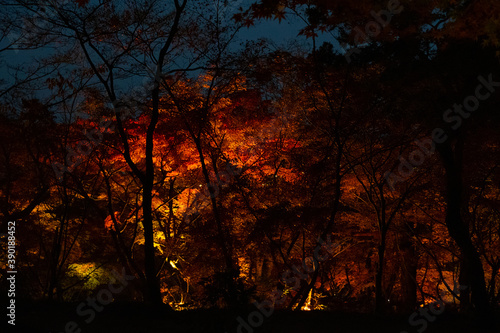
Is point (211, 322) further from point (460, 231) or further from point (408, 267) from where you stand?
point (408, 267)

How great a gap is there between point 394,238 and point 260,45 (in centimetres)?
980

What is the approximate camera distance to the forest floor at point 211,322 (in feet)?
20.7

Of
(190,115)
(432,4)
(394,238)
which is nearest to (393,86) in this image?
(432,4)

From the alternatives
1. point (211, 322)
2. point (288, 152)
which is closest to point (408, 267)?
point (288, 152)

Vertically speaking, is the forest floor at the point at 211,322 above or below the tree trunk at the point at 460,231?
below

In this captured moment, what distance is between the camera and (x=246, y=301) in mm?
6613

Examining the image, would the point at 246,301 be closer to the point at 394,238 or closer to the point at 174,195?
the point at 174,195

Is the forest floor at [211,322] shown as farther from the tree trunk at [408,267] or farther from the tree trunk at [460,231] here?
the tree trunk at [408,267]

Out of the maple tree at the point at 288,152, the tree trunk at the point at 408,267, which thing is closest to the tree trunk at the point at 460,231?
the maple tree at the point at 288,152

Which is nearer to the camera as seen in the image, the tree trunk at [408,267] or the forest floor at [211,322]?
the forest floor at [211,322]

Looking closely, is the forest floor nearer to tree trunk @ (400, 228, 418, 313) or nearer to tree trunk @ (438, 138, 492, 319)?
tree trunk @ (438, 138, 492, 319)

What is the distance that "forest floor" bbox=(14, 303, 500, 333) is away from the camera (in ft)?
20.7

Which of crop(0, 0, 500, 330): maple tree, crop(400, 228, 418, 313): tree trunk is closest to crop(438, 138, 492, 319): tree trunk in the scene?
crop(0, 0, 500, 330): maple tree

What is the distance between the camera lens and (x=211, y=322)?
6156 millimetres
